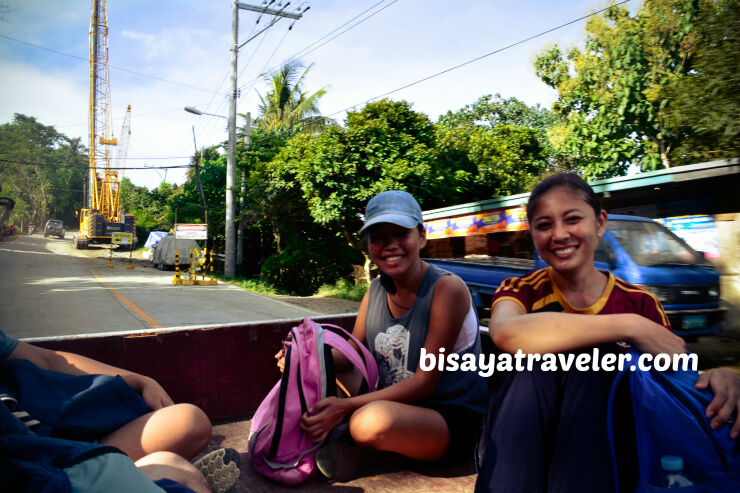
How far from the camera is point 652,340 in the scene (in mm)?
1138

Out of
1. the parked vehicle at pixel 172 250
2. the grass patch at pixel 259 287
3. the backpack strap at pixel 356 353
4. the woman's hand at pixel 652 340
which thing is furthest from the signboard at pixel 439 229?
the parked vehicle at pixel 172 250

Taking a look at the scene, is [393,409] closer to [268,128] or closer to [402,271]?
[402,271]

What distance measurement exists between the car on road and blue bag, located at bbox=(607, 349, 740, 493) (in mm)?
45442

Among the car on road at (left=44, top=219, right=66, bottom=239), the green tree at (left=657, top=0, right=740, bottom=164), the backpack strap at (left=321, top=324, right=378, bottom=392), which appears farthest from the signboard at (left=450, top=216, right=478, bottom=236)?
the car on road at (left=44, top=219, right=66, bottom=239)

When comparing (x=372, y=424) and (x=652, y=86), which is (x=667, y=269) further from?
(x=372, y=424)

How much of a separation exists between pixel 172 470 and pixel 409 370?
91cm

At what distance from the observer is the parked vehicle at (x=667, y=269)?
5891mm

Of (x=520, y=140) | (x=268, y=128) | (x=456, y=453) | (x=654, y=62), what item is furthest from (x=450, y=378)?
(x=268, y=128)

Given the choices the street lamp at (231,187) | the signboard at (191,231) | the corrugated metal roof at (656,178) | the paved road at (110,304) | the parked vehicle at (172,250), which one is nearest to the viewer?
the corrugated metal roof at (656,178)

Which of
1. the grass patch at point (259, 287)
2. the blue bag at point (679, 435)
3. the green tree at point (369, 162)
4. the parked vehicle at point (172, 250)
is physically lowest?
the grass patch at point (259, 287)

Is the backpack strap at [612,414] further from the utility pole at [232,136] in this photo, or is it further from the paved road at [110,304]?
the utility pole at [232,136]

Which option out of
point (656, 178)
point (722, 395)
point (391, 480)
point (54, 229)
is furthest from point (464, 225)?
point (54, 229)

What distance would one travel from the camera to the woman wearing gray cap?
5.29 ft

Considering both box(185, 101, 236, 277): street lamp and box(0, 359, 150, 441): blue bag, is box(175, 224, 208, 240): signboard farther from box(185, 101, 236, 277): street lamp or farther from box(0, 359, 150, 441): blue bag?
box(0, 359, 150, 441): blue bag
